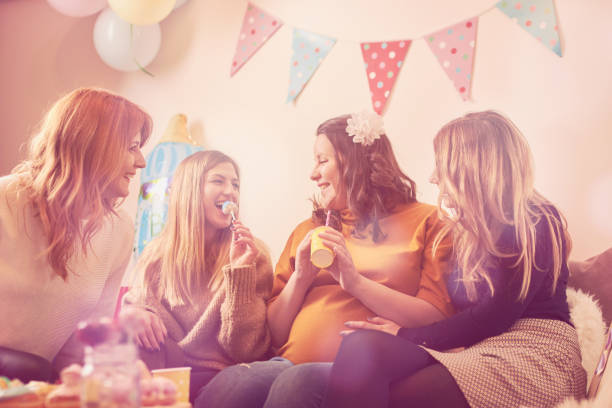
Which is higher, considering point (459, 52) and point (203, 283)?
point (459, 52)

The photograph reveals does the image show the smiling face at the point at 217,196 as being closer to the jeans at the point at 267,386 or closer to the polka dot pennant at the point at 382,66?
the jeans at the point at 267,386

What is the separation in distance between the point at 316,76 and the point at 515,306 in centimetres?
120

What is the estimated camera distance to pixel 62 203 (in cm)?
143

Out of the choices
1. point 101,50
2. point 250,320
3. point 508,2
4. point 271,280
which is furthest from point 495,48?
point 101,50

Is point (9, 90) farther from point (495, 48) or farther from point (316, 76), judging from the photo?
point (495, 48)

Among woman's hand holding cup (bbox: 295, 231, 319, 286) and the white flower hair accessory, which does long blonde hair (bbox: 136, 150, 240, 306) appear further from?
the white flower hair accessory

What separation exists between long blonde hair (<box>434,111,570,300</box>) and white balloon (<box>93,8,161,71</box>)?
138 cm

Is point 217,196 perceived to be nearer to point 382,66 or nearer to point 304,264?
point 304,264

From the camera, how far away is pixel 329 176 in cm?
168

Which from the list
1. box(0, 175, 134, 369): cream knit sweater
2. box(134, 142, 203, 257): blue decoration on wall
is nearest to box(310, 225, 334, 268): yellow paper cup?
box(0, 175, 134, 369): cream knit sweater

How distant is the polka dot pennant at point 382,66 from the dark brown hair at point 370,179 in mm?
327

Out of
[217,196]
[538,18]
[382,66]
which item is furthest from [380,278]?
[538,18]

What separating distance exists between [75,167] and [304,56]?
3.37ft

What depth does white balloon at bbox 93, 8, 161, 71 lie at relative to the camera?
2.25 meters
